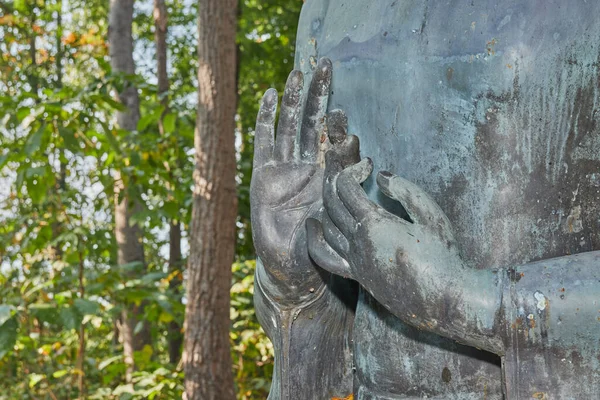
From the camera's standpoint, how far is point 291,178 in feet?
5.48

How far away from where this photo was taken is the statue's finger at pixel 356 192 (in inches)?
58.7

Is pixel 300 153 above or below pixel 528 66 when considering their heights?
below

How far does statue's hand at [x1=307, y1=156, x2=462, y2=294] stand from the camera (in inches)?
56.4

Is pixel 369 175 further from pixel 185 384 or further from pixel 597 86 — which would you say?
pixel 185 384

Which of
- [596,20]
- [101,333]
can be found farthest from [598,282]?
[101,333]

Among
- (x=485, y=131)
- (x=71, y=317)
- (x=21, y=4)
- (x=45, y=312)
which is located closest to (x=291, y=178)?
(x=485, y=131)

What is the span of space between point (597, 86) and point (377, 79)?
1.37ft

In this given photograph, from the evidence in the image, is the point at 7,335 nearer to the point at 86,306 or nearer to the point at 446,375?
the point at 86,306

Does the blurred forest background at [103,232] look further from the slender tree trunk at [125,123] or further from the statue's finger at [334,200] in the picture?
the statue's finger at [334,200]

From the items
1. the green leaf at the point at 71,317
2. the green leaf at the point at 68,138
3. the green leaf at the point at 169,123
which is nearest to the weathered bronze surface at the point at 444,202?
the green leaf at the point at 71,317

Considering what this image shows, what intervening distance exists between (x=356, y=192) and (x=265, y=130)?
295mm

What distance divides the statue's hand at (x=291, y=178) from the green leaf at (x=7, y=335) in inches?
128

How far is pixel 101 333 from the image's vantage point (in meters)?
11.1

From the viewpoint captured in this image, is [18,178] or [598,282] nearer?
[598,282]
